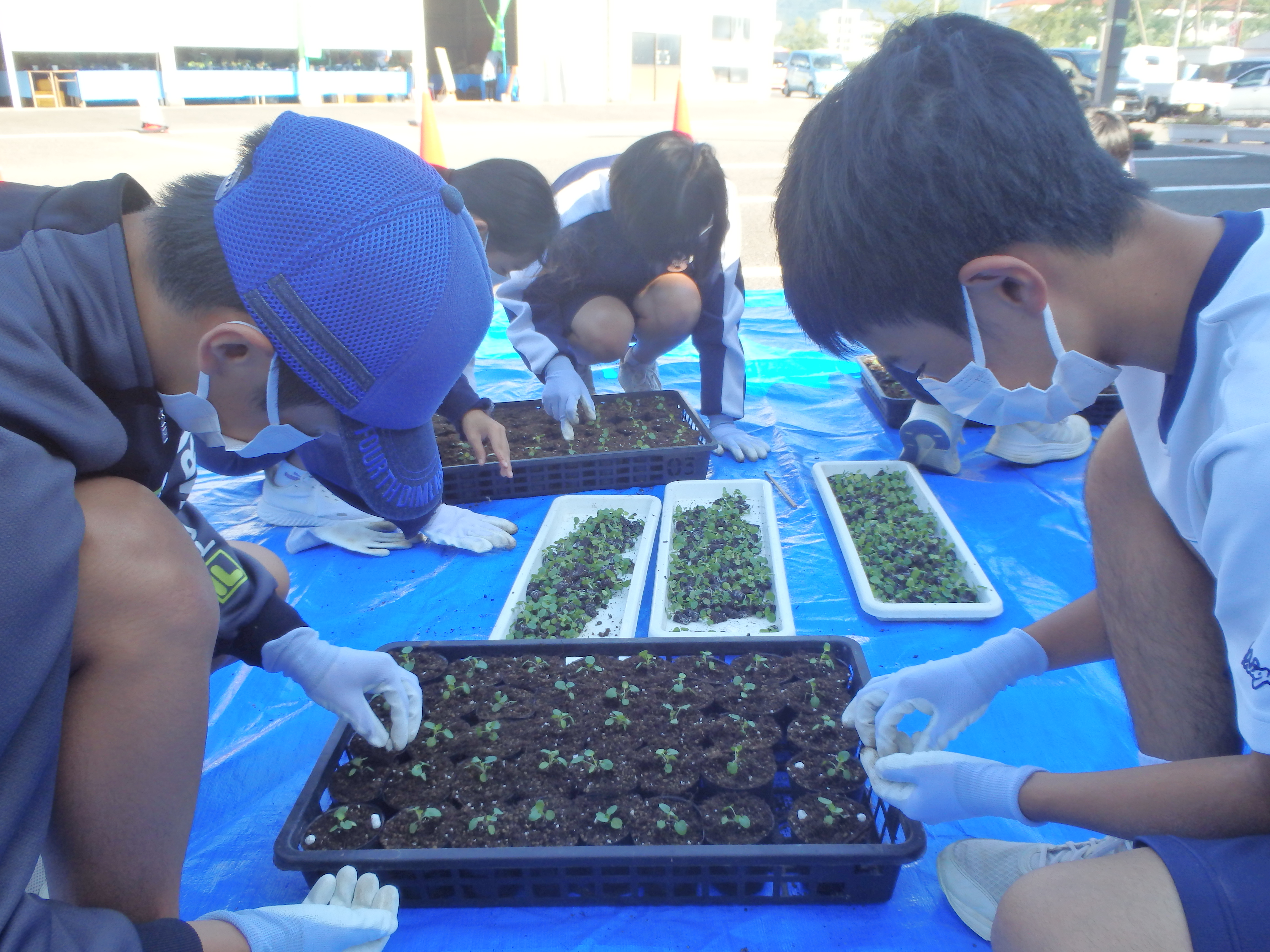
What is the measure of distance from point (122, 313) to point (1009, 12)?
43.9 m

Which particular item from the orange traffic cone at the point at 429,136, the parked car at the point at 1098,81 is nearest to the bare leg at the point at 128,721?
the orange traffic cone at the point at 429,136

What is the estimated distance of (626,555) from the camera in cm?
220

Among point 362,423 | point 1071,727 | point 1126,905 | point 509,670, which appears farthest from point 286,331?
point 1071,727

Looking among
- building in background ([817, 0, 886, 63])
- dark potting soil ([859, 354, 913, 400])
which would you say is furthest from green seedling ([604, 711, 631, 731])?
building in background ([817, 0, 886, 63])

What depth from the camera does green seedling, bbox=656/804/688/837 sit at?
1.22 metres

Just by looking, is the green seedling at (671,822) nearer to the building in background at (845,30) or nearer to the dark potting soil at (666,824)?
the dark potting soil at (666,824)

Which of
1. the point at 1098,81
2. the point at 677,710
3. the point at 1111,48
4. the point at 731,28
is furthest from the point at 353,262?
the point at 731,28

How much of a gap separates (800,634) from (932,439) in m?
1.09

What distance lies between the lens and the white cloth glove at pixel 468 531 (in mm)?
2197

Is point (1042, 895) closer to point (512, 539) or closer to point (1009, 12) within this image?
point (512, 539)

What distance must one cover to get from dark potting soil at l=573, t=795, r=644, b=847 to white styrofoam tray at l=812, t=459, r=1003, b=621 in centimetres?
84

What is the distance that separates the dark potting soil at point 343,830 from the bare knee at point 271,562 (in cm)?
55

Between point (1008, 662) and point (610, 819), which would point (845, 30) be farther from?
point (610, 819)

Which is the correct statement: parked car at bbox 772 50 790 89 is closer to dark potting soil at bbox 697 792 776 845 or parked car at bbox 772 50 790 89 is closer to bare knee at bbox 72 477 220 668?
dark potting soil at bbox 697 792 776 845
